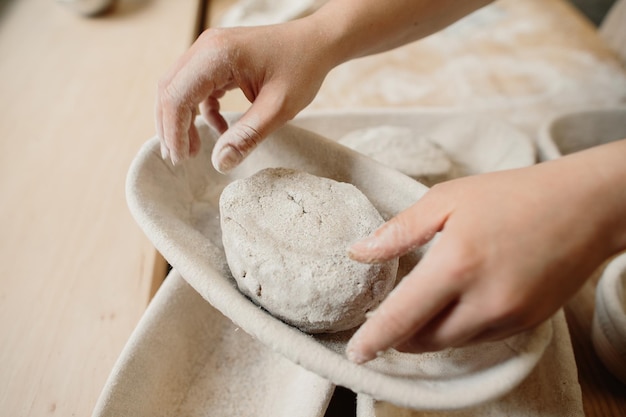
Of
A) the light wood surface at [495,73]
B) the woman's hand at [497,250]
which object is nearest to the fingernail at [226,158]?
the woman's hand at [497,250]

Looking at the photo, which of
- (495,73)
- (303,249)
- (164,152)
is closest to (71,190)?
(164,152)

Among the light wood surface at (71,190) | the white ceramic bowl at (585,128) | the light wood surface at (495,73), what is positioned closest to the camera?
the light wood surface at (71,190)

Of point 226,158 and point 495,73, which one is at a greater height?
point 226,158

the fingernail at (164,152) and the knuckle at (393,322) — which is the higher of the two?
the fingernail at (164,152)

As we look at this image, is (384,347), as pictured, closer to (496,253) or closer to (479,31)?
(496,253)

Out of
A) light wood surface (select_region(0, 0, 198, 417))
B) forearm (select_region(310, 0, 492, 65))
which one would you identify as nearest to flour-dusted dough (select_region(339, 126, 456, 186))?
forearm (select_region(310, 0, 492, 65))

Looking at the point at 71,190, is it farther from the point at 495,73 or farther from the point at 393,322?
the point at 495,73

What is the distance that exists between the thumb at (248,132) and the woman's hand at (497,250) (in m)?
0.17

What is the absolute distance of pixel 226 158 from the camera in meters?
0.46

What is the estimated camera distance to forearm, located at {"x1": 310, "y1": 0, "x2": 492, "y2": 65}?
559 mm

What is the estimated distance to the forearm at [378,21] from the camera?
0.56m

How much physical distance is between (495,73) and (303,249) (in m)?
0.84

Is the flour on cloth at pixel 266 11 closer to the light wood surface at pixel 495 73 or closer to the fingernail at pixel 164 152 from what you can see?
the light wood surface at pixel 495 73

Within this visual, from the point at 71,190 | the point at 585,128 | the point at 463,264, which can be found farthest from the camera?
the point at 585,128
